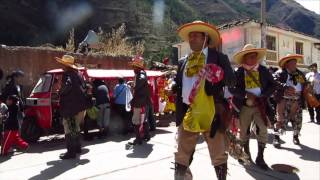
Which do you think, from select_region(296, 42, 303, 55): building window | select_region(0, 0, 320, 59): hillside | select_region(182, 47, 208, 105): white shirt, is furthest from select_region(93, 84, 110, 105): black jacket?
select_region(0, 0, 320, 59): hillside

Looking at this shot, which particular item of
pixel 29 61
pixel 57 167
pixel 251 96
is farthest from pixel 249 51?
pixel 29 61

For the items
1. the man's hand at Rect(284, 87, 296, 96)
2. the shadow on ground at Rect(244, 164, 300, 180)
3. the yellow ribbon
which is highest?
the yellow ribbon

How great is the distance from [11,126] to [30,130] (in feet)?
3.37

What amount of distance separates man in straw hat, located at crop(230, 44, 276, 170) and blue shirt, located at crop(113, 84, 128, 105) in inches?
151

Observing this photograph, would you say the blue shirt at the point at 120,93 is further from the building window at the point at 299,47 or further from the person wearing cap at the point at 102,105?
the building window at the point at 299,47

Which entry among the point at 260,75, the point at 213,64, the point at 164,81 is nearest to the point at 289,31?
the point at 164,81

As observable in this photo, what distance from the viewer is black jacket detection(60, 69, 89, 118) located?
7102mm

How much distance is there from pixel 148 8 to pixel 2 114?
48.3m

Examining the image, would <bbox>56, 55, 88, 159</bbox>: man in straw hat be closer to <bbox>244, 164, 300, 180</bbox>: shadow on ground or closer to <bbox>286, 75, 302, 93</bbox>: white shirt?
<bbox>244, 164, 300, 180</bbox>: shadow on ground

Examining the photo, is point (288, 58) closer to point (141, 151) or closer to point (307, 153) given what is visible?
point (307, 153)

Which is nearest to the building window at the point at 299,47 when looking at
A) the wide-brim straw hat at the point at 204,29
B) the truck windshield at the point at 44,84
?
the truck windshield at the point at 44,84

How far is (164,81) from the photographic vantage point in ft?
43.9

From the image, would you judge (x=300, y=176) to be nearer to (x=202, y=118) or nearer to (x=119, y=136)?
(x=202, y=118)

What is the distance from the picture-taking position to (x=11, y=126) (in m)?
7.71
